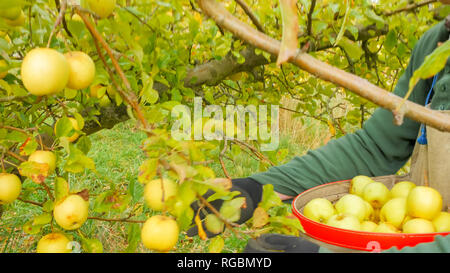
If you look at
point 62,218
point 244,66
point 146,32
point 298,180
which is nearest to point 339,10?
point 244,66

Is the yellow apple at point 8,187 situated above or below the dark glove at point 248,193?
above

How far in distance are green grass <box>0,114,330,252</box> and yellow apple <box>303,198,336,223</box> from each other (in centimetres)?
18

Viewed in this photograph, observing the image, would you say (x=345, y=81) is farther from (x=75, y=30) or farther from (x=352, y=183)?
(x=352, y=183)

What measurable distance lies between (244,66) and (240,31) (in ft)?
4.11

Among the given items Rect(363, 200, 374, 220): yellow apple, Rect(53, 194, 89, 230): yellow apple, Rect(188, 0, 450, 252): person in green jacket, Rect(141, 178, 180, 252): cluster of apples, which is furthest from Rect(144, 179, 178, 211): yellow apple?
Rect(363, 200, 374, 220): yellow apple

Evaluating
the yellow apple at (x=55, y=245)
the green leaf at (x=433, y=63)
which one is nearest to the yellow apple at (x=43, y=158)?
the yellow apple at (x=55, y=245)

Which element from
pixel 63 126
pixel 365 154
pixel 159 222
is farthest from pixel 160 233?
pixel 365 154

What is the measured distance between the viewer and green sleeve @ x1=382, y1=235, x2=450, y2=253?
64 cm

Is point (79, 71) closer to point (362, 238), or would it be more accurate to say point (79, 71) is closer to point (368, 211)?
point (362, 238)

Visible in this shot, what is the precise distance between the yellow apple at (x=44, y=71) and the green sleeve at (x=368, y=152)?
2.50ft

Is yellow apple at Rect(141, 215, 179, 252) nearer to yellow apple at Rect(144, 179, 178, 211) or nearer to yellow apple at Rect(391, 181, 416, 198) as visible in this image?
yellow apple at Rect(144, 179, 178, 211)

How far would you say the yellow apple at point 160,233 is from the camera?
59 centimetres

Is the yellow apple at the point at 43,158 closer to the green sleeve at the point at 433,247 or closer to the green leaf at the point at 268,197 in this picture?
the green leaf at the point at 268,197
